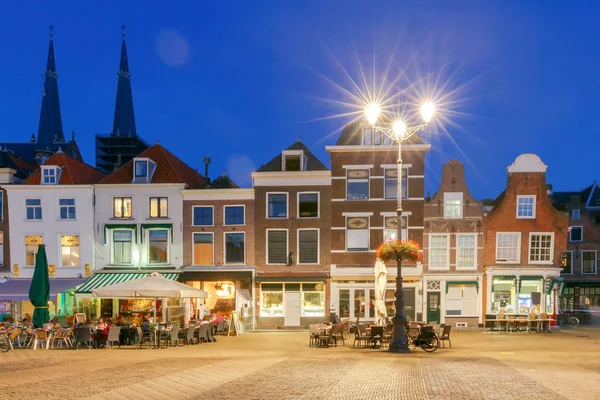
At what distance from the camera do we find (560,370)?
15.5 metres

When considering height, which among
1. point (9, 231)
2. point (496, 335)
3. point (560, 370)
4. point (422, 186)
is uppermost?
point (422, 186)

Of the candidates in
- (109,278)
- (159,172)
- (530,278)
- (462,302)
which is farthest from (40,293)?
(530,278)

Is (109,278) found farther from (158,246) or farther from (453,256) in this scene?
(453,256)

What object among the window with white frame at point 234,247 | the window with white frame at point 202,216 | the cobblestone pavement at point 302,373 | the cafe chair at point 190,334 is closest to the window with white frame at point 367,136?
the window with white frame at point 234,247

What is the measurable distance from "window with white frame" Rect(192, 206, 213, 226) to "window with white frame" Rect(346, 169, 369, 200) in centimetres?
860

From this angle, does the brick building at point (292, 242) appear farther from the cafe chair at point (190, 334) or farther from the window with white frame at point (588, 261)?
the window with white frame at point (588, 261)

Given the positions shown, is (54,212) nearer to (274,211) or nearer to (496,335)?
(274,211)

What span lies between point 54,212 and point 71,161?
3.86 meters

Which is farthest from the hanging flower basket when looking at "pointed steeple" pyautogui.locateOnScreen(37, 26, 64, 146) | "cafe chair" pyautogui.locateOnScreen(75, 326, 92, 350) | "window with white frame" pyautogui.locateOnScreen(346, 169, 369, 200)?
"pointed steeple" pyautogui.locateOnScreen(37, 26, 64, 146)

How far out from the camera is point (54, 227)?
35.9 m

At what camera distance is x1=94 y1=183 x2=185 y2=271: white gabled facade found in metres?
35.4

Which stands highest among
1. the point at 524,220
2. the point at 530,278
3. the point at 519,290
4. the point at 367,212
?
the point at 367,212

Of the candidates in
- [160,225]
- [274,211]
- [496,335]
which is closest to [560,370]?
[496,335]

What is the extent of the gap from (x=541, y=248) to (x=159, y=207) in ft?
77.9
